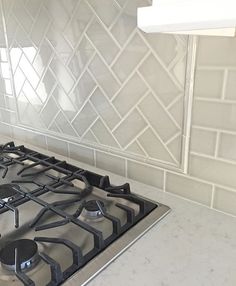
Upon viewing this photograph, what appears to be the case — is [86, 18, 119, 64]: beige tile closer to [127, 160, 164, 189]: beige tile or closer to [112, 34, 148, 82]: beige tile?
[112, 34, 148, 82]: beige tile

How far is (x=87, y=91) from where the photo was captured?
3.12ft

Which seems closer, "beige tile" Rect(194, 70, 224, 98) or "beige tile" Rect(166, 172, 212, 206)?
"beige tile" Rect(194, 70, 224, 98)

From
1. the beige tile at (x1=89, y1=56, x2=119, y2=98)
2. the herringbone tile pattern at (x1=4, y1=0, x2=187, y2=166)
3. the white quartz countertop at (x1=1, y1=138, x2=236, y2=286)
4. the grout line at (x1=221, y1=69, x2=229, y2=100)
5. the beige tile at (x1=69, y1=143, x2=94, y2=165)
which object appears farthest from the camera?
the beige tile at (x1=69, y1=143, x2=94, y2=165)

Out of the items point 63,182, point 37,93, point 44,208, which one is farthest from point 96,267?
point 37,93

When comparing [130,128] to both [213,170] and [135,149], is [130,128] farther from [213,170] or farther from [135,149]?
[213,170]

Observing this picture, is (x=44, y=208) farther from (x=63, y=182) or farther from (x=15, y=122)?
(x=15, y=122)

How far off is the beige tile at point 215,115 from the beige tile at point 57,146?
56 cm

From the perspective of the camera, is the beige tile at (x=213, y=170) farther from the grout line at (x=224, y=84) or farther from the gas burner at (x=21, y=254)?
the gas burner at (x=21, y=254)

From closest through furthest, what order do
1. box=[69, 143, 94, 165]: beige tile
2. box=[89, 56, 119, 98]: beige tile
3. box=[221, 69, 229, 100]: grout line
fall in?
box=[221, 69, 229, 100]: grout line
box=[89, 56, 119, 98]: beige tile
box=[69, 143, 94, 165]: beige tile

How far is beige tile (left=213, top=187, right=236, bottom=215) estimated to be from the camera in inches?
28.3

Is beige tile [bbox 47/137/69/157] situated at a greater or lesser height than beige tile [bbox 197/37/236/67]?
lesser

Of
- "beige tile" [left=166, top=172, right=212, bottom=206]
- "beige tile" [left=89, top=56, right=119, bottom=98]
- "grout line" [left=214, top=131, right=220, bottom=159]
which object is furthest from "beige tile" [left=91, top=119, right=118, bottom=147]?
"grout line" [left=214, top=131, right=220, bottom=159]

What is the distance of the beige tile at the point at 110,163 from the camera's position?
94cm

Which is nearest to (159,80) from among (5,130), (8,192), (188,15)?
(188,15)
